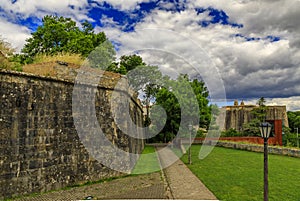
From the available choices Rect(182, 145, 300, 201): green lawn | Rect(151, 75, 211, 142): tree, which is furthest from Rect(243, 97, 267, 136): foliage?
Rect(182, 145, 300, 201): green lawn

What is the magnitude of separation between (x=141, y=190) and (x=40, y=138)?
3.29 meters

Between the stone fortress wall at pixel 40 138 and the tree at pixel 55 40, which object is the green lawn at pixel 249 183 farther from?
the tree at pixel 55 40

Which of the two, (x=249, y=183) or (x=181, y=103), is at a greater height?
(x=181, y=103)

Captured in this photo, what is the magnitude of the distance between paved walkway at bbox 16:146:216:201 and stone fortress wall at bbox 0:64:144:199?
434mm

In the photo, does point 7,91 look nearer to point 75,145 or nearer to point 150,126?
point 75,145

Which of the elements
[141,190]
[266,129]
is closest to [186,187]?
[141,190]

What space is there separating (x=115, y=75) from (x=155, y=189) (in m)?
4.92

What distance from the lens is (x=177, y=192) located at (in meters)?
7.20

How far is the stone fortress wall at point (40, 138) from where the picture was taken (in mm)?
6586

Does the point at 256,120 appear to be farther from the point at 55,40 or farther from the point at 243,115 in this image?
the point at 55,40

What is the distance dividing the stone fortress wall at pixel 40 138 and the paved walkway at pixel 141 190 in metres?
0.43

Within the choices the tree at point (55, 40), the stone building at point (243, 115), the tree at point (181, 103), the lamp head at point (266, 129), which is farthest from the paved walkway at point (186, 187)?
the stone building at point (243, 115)

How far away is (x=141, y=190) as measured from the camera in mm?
7363

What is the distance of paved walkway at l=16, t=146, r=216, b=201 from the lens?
6.64 meters
